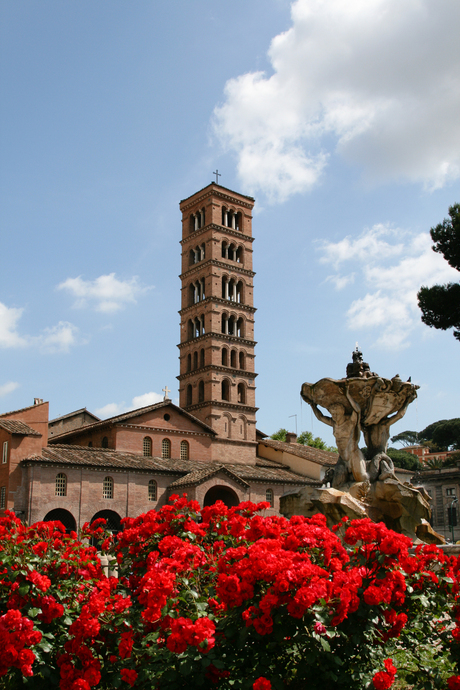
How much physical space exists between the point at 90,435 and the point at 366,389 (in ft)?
121

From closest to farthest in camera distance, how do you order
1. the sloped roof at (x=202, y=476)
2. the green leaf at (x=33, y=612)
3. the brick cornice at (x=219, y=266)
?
the green leaf at (x=33, y=612), the sloped roof at (x=202, y=476), the brick cornice at (x=219, y=266)

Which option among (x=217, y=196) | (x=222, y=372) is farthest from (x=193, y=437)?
(x=217, y=196)

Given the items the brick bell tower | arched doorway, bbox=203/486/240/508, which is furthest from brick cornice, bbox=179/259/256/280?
arched doorway, bbox=203/486/240/508

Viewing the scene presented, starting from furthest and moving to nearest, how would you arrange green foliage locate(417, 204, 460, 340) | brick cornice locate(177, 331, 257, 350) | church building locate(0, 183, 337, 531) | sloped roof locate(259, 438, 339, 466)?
brick cornice locate(177, 331, 257, 350)
sloped roof locate(259, 438, 339, 466)
church building locate(0, 183, 337, 531)
green foliage locate(417, 204, 460, 340)

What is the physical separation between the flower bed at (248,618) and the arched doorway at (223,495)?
3557cm

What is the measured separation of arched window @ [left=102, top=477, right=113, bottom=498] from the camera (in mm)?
38219

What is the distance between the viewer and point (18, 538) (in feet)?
23.4

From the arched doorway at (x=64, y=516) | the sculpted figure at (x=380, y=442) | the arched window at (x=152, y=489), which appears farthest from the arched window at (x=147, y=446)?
the sculpted figure at (x=380, y=442)

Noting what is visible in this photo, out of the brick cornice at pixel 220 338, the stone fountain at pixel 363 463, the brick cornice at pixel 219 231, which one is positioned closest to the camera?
the stone fountain at pixel 363 463

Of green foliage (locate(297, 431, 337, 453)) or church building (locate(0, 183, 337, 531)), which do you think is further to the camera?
green foliage (locate(297, 431, 337, 453))

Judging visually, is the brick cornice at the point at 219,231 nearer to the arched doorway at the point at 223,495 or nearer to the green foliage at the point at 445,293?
the arched doorway at the point at 223,495

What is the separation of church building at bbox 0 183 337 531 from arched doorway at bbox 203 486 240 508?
0.32ft

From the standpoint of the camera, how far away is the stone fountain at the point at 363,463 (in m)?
11.6

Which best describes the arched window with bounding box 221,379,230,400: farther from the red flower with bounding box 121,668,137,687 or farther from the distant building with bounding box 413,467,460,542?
the red flower with bounding box 121,668,137,687
